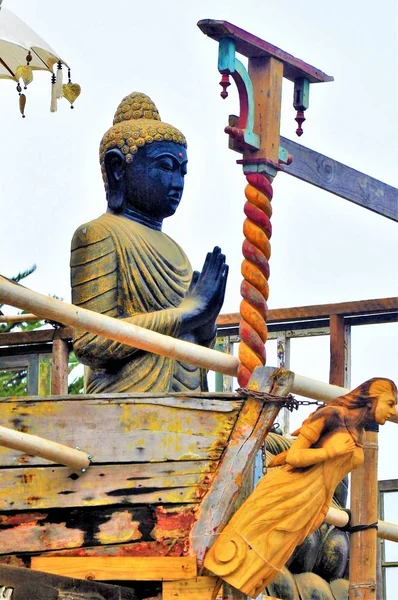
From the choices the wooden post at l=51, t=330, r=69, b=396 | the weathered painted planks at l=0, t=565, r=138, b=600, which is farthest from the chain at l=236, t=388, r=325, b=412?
the wooden post at l=51, t=330, r=69, b=396

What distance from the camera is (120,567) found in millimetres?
9836

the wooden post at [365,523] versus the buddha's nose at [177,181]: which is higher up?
the buddha's nose at [177,181]

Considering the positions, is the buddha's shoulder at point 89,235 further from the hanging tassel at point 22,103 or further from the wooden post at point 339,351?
the wooden post at point 339,351

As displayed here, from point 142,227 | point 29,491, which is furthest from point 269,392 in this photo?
point 142,227

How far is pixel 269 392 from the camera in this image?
386 inches

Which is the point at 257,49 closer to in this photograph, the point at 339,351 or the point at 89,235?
the point at 89,235

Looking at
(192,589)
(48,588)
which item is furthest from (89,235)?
(48,588)

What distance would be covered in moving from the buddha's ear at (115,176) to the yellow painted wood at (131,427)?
171cm

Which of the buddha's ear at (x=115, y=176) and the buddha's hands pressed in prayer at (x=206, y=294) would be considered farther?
the buddha's ear at (x=115, y=176)

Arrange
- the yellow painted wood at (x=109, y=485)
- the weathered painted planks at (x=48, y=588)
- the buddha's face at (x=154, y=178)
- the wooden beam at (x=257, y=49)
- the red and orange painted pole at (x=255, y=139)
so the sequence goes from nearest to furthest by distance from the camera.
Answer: the weathered painted planks at (x=48, y=588), the yellow painted wood at (x=109, y=485), the red and orange painted pole at (x=255, y=139), the wooden beam at (x=257, y=49), the buddha's face at (x=154, y=178)

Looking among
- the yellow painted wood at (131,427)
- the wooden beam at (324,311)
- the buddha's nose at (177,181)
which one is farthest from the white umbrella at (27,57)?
the wooden beam at (324,311)

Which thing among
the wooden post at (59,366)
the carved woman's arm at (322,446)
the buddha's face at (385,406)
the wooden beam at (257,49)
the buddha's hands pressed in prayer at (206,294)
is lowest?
the carved woman's arm at (322,446)

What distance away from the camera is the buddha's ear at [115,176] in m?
11.5

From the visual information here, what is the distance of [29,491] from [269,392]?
3.63ft
